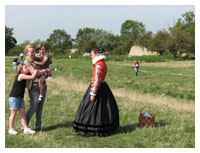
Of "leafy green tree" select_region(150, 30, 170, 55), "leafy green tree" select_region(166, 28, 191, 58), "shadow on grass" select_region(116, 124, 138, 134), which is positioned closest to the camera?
"shadow on grass" select_region(116, 124, 138, 134)

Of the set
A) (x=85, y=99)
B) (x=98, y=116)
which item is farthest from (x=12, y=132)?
(x=98, y=116)

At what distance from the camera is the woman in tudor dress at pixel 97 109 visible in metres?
6.09

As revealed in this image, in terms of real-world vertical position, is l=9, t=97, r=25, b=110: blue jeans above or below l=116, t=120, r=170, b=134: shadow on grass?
above

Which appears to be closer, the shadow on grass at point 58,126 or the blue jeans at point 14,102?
the blue jeans at point 14,102

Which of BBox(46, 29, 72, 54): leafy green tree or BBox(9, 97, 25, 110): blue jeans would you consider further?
BBox(46, 29, 72, 54): leafy green tree

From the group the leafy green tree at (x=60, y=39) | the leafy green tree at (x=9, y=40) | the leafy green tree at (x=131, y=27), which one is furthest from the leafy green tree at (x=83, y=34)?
the leafy green tree at (x=9, y=40)

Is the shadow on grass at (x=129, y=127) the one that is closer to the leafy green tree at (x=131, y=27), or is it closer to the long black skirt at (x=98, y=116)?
the long black skirt at (x=98, y=116)

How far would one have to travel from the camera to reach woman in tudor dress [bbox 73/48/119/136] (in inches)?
240

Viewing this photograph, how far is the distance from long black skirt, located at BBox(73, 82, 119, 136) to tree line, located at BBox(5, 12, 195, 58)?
36.9 meters

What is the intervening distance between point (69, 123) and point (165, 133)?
8.34 feet

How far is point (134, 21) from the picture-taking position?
109312mm

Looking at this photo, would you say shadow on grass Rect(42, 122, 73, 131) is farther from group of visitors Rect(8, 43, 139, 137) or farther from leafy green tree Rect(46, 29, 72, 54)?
leafy green tree Rect(46, 29, 72, 54)

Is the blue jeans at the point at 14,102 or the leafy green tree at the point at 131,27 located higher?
the leafy green tree at the point at 131,27

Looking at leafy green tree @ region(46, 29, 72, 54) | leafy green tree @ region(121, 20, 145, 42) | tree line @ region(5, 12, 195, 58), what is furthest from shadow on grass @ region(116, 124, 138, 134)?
leafy green tree @ region(121, 20, 145, 42)
